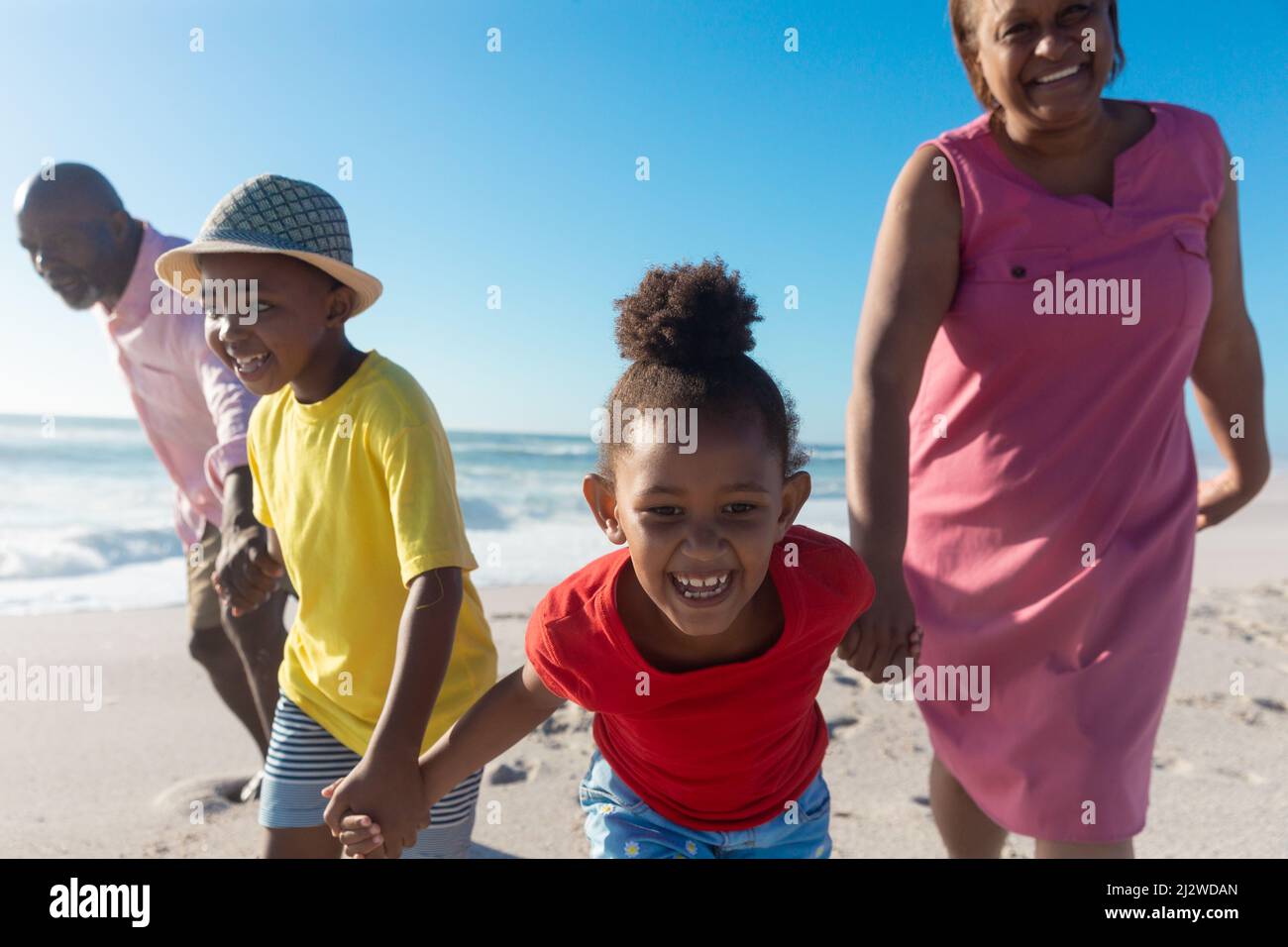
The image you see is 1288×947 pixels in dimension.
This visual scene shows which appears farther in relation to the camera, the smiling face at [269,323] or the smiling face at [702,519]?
the smiling face at [269,323]

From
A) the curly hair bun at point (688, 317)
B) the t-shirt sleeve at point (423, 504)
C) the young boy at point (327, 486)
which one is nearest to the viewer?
the curly hair bun at point (688, 317)

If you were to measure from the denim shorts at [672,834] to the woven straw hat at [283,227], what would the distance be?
4.03 feet

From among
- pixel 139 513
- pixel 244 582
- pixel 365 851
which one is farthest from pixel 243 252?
pixel 139 513

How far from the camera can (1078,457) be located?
195cm

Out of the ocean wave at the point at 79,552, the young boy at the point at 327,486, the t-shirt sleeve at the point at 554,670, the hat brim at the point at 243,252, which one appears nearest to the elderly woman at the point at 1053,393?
the t-shirt sleeve at the point at 554,670

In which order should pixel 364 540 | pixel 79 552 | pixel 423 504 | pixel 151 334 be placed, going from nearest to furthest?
pixel 423 504
pixel 364 540
pixel 151 334
pixel 79 552

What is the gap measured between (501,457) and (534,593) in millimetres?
15811

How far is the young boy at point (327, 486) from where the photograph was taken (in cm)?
219

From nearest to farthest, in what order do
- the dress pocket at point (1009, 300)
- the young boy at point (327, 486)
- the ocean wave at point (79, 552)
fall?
the dress pocket at point (1009, 300), the young boy at point (327, 486), the ocean wave at point (79, 552)

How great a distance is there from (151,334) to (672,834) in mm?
2410

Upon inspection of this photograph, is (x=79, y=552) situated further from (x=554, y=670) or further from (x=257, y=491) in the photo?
(x=554, y=670)

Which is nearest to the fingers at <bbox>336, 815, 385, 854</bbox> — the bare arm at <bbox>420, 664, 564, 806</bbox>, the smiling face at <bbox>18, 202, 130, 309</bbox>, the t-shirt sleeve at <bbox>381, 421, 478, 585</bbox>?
the bare arm at <bbox>420, 664, 564, 806</bbox>

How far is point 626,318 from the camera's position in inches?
73.3

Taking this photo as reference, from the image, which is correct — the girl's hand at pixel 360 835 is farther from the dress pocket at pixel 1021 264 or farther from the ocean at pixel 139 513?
the ocean at pixel 139 513
